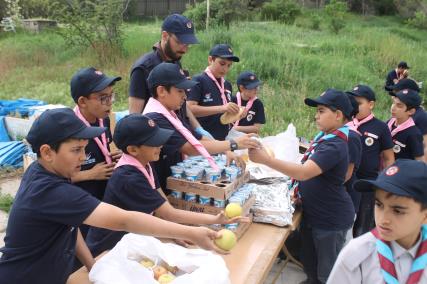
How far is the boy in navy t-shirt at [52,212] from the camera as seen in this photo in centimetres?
180

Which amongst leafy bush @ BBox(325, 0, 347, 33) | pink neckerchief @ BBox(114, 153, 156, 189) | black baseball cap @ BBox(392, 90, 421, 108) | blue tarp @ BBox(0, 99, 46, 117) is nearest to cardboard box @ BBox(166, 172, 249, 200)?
pink neckerchief @ BBox(114, 153, 156, 189)

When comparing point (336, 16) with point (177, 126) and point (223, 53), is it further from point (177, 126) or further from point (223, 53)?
point (177, 126)

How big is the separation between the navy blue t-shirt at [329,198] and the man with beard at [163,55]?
3.27 ft

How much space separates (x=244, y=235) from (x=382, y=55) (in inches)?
552

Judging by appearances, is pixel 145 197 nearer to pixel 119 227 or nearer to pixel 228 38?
pixel 119 227

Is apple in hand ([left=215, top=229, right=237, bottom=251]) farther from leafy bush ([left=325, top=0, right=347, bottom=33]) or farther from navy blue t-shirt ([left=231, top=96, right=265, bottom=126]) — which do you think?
leafy bush ([left=325, top=0, right=347, bottom=33])

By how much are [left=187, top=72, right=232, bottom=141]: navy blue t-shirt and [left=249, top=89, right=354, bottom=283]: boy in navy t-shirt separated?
1.27m

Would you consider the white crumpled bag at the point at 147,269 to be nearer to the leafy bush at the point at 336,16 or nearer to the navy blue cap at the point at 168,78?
the navy blue cap at the point at 168,78

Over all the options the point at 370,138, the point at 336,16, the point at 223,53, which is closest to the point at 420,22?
the point at 336,16

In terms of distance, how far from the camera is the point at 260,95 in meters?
9.76

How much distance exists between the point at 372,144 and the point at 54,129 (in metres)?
3.05

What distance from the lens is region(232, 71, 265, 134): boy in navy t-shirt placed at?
4.81 meters

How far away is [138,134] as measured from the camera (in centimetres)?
230

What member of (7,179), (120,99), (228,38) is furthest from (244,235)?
(228,38)
